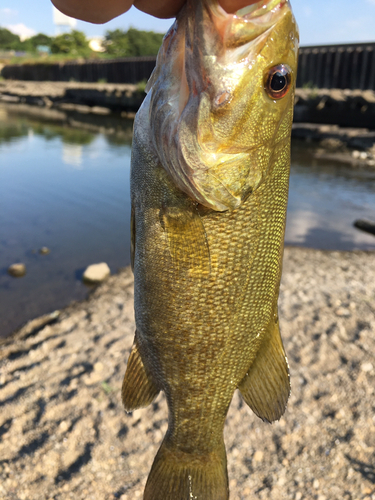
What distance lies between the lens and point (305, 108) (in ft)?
67.1

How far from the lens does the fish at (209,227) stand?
140 centimetres

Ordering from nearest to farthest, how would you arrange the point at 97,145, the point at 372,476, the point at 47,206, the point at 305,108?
the point at 372,476 < the point at 47,206 < the point at 97,145 < the point at 305,108

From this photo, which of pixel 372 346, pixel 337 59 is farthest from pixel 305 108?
pixel 372 346

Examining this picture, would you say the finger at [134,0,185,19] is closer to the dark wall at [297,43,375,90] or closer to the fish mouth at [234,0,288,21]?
the fish mouth at [234,0,288,21]

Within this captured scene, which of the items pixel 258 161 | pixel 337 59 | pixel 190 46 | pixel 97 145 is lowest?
pixel 97 145

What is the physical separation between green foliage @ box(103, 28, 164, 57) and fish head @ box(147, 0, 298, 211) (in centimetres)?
6645

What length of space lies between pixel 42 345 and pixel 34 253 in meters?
3.33

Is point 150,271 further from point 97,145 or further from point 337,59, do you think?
point 337,59

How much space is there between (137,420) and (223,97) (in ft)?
10.6

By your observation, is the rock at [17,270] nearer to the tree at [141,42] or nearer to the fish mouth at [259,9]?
the fish mouth at [259,9]

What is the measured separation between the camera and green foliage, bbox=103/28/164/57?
62625 mm

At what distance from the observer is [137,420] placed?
3771 millimetres

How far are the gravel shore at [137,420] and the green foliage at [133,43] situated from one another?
64.1 meters

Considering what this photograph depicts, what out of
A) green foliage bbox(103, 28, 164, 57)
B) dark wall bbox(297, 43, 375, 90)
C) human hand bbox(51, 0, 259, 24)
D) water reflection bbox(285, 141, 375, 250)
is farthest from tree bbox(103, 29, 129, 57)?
human hand bbox(51, 0, 259, 24)
